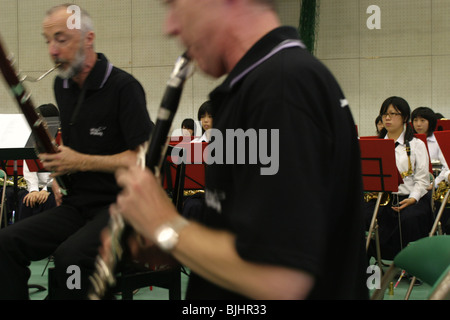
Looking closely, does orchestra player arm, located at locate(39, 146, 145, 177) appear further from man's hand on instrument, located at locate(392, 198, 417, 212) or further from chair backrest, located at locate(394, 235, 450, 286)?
man's hand on instrument, located at locate(392, 198, 417, 212)

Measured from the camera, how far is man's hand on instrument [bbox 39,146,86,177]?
2172 millimetres

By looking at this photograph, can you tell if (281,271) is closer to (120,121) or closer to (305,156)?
(305,156)

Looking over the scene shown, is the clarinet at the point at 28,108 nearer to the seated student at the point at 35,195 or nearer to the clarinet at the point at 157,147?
the clarinet at the point at 157,147

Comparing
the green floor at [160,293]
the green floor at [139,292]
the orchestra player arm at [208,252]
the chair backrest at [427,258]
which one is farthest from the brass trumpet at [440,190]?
the orchestra player arm at [208,252]

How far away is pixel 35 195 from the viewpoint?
15.1 feet

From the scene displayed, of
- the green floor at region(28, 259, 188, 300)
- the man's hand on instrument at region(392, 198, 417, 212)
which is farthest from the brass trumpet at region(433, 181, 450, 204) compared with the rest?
Answer: the green floor at region(28, 259, 188, 300)

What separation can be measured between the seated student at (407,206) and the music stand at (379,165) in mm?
488

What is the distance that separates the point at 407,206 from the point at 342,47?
4295 mm

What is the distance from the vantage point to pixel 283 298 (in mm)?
827

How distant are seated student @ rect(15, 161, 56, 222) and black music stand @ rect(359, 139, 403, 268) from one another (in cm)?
259

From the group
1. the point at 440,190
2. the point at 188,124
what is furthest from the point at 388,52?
the point at 440,190

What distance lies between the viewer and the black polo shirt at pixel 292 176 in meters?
0.79

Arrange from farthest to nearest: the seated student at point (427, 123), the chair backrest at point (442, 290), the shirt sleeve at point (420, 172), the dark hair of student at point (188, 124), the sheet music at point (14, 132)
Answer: the dark hair of student at point (188, 124)
the seated student at point (427, 123)
the shirt sleeve at point (420, 172)
the sheet music at point (14, 132)
the chair backrest at point (442, 290)
